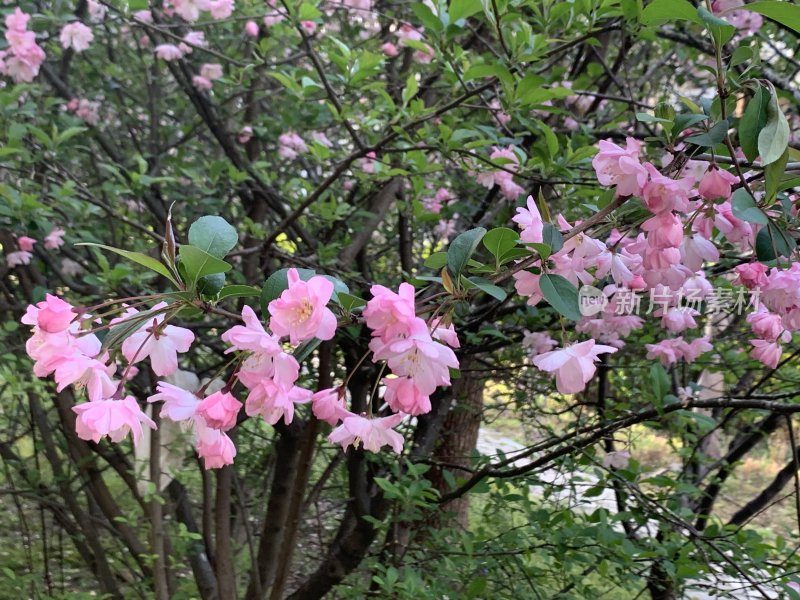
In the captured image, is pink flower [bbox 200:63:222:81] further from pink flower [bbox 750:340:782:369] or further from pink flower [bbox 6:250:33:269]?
pink flower [bbox 750:340:782:369]

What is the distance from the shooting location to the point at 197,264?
2.12ft

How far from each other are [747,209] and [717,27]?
0.19 meters

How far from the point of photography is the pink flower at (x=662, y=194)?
736mm

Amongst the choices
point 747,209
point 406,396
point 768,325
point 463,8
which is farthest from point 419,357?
point 463,8

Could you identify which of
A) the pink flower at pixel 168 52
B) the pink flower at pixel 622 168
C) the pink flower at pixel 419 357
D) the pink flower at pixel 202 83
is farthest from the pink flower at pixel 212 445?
the pink flower at pixel 202 83

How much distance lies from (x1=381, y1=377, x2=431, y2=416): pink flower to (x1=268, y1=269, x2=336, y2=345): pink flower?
11 centimetres

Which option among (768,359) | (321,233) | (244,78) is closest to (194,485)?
(321,233)

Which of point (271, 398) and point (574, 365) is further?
point (574, 365)

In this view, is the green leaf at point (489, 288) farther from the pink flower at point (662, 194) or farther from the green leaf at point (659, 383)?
the green leaf at point (659, 383)

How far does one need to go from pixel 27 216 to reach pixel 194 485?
2.79 metres

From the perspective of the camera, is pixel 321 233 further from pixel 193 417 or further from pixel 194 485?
pixel 194 485

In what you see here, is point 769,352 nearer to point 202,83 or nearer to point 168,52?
point 168,52

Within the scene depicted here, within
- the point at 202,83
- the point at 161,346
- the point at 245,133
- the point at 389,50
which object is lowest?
Answer: the point at 161,346

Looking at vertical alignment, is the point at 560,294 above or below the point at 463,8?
below
